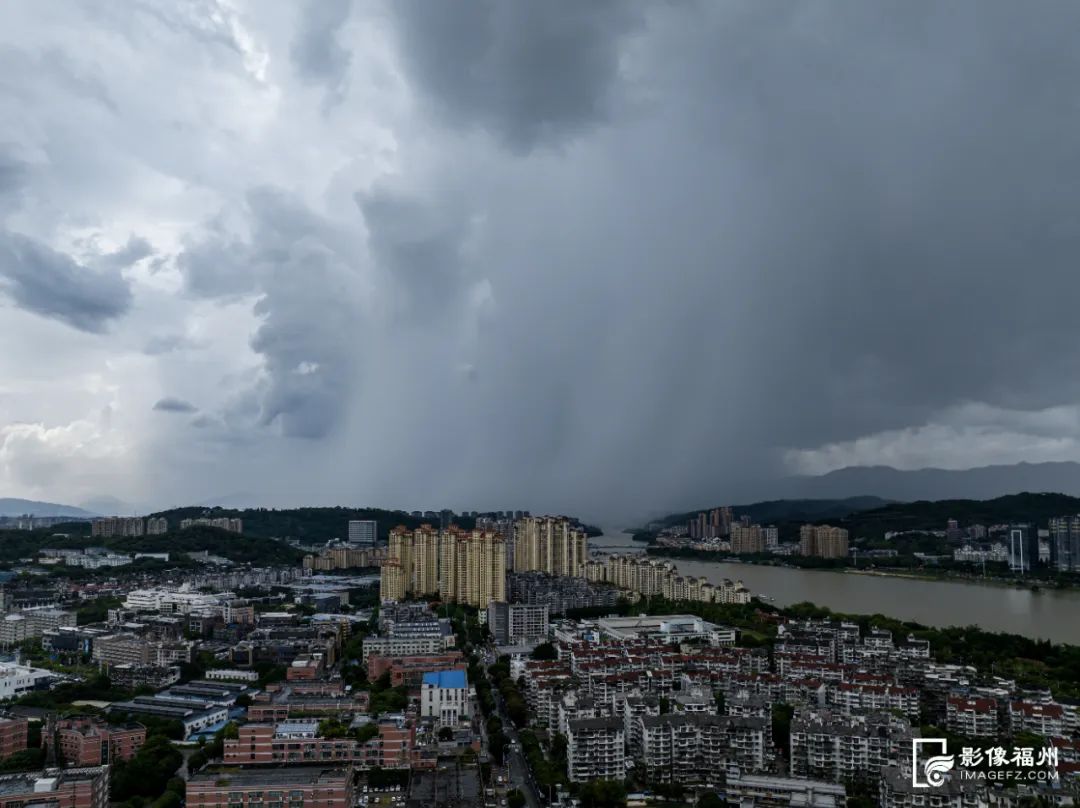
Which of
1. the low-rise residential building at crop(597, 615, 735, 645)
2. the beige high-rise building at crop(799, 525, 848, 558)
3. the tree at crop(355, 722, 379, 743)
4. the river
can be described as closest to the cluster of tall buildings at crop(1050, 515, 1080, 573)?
the river

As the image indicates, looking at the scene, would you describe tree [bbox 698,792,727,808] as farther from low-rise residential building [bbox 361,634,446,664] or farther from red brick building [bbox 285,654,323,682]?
low-rise residential building [bbox 361,634,446,664]

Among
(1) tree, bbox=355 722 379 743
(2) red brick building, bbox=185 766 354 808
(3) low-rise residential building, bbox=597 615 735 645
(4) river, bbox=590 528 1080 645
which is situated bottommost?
(4) river, bbox=590 528 1080 645

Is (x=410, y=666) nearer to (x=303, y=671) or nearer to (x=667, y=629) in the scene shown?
(x=303, y=671)

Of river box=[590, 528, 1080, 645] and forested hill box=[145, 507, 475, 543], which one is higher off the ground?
forested hill box=[145, 507, 475, 543]

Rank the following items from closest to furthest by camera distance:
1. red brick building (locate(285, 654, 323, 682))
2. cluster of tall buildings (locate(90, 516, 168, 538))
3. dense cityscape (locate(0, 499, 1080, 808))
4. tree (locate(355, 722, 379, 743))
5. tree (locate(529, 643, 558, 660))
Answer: dense cityscape (locate(0, 499, 1080, 808)), tree (locate(355, 722, 379, 743)), red brick building (locate(285, 654, 323, 682)), tree (locate(529, 643, 558, 660)), cluster of tall buildings (locate(90, 516, 168, 538))

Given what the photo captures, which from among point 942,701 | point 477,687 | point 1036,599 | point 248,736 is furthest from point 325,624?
point 1036,599

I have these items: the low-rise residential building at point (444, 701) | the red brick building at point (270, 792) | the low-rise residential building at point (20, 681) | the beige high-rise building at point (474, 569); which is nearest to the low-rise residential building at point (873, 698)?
the low-rise residential building at point (444, 701)

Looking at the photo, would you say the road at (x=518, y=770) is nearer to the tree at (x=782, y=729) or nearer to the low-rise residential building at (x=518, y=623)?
the tree at (x=782, y=729)
